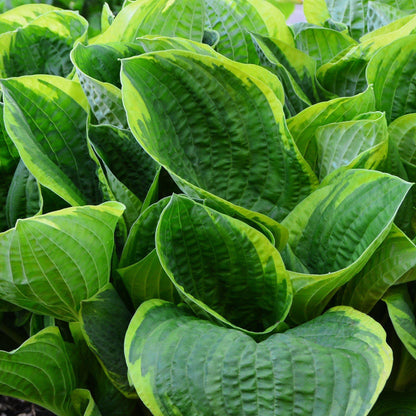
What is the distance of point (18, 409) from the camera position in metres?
0.82

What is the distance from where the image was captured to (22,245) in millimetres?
531

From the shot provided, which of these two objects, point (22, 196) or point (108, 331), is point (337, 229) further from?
point (22, 196)

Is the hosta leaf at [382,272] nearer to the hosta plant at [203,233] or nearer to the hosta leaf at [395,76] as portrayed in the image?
the hosta plant at [203,233]

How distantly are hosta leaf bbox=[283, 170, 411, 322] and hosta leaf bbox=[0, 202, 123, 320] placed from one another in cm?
18

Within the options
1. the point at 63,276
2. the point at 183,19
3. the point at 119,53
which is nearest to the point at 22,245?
the point at 63,276

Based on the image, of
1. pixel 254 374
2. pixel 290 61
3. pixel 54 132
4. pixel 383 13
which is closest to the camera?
pixel 254 374

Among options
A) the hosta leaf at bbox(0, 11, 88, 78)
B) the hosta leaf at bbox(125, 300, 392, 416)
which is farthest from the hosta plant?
the hosta leaf at bbox(0, 11, 88, 78)

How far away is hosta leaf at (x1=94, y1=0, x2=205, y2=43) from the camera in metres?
0.77

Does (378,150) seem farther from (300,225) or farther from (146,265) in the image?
(146,265)

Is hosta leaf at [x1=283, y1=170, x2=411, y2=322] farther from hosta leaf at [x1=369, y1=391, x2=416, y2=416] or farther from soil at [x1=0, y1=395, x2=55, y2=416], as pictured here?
soil at [x1=0, y1=395, x2=55, y2=416]

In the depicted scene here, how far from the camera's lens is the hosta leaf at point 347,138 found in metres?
0.61

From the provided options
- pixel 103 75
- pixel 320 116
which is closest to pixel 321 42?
pixel 320 116

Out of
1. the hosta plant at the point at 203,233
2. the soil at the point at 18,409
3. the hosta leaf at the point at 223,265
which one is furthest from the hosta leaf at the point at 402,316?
the soil at the point at 18,409

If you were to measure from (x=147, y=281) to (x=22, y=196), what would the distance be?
0.19 meters
